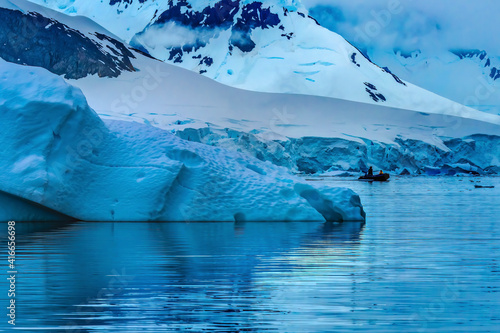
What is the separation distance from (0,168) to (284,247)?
5985 millimetres

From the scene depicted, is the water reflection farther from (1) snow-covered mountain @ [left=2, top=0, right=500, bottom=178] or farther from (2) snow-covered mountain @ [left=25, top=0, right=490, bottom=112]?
(2) snow-covered mountain @ [left=25, top=0, right=490, bottom=112]

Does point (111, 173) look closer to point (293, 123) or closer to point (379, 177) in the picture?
point (379, 177)

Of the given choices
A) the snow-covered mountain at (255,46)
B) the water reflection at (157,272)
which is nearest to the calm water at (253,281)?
the water reflection at (157,272)

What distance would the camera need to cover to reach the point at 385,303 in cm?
614

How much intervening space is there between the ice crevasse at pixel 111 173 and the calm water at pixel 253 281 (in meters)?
1.63

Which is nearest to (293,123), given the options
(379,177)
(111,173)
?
(379,177)

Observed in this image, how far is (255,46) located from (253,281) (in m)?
168

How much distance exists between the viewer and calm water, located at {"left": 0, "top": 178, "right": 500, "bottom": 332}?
539 cm

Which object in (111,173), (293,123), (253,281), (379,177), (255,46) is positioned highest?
(255,46)

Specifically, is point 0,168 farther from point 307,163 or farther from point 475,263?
point 307,163

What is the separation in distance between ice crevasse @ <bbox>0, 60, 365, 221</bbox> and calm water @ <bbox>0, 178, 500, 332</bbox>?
5.35 ft

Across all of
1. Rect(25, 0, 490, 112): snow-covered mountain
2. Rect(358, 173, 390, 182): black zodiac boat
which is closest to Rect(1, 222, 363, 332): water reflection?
Rect(358, 173, 390, 182): black zodiac boat

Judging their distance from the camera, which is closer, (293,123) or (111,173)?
(111,173)

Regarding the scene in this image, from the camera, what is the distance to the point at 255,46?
17300 cm
